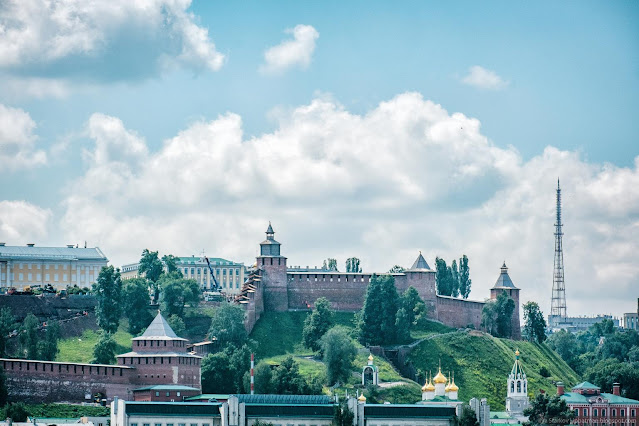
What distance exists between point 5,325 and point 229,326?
1442cm

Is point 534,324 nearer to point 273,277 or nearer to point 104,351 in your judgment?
point 273,277

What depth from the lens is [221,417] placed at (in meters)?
77.3

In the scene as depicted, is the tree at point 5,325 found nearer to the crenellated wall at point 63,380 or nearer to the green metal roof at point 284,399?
the crenellated wall at point 63,380

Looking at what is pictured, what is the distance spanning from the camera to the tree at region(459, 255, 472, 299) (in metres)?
126

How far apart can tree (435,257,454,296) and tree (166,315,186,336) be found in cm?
2512

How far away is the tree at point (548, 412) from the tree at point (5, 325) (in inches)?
1274

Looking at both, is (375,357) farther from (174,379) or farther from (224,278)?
(224,278)

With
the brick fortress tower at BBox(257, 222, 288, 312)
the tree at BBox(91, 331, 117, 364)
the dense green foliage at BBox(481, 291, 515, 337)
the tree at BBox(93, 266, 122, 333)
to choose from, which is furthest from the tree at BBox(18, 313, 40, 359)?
the dense green foliage at BBox(481, 291, 515, 337)

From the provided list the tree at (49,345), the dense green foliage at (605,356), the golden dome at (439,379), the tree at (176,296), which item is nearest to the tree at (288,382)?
the golden dome at (439,379)

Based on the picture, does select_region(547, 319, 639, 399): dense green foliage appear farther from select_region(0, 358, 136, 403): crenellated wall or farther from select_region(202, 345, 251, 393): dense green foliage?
select_region(0, 358, 136, 403): crenellated wall

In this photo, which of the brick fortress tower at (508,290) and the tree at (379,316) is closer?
the tree at (379,316)

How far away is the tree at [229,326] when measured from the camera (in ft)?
324

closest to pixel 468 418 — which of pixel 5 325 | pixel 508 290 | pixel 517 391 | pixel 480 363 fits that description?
pixel 517 391

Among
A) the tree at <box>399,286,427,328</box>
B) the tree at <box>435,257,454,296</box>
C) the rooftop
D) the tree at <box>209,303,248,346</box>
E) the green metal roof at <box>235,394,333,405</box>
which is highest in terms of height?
the rooftop
